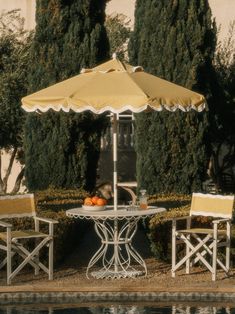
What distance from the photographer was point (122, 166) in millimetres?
23891

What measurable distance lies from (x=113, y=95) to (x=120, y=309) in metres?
2.89

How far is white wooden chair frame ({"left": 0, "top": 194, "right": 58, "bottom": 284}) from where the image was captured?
42.8 ft

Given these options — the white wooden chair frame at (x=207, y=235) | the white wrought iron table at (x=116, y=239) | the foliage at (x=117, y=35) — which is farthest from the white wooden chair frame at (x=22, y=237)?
the foliage at (x=117, y=35)

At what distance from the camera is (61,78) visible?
18.1m

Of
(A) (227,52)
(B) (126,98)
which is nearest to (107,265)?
(B) (126,98)

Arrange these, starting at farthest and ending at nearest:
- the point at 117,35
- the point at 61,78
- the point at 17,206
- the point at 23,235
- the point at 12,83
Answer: the point at 117,35 < the point at 12,83 < the point at 61,78 < the point at 17,206 < the point at 23,235

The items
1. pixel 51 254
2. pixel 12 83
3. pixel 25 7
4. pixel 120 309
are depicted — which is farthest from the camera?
pixel 25 7

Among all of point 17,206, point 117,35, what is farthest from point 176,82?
point 117,35

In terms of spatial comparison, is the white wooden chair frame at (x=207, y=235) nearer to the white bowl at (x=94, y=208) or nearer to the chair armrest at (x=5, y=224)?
the white bowl at (x=94, y=208)

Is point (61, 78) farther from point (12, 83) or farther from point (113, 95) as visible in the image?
point (113, 95)

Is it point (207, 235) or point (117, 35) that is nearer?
point (207, 235)

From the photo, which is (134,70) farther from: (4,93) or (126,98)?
(4,93)

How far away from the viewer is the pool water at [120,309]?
468 inches

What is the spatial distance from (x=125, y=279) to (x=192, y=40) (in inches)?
223
